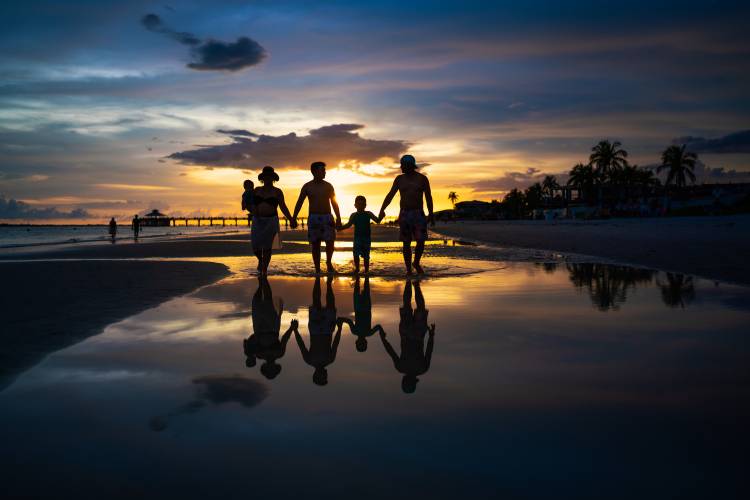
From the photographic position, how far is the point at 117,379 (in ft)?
11.2

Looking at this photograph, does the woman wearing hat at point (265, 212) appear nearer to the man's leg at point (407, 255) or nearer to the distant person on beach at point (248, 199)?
the distant person on beach at point (248, 199)

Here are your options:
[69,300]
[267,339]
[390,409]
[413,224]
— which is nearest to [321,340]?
[267,339]

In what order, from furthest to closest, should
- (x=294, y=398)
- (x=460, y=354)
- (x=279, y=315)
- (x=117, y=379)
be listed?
(x=279, y=315) → (x=460, y=354) → (x=117, y=379) → (x=294, y=398)

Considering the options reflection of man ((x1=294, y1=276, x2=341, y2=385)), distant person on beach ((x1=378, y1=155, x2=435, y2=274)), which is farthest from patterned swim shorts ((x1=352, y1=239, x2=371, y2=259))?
reflection of man ((x1=294, y1=276, x2=341, y2=385))

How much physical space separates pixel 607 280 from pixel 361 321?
552 centimetres

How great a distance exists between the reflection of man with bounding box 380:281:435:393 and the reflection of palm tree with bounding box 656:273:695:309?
3250mm

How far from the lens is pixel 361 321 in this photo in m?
5.47

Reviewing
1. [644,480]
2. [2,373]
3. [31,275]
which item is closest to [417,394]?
[644,480]

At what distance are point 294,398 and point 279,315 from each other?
2.98 m

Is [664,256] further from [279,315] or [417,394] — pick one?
[417,394]

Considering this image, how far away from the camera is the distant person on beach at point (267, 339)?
3.74 metres

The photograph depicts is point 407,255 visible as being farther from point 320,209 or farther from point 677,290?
point 677,290

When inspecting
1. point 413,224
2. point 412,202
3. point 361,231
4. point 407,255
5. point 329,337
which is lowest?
point 329,337

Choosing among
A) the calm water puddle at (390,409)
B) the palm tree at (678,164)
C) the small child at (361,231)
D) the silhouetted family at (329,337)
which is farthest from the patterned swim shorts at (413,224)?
the palm tree at (678,164)
